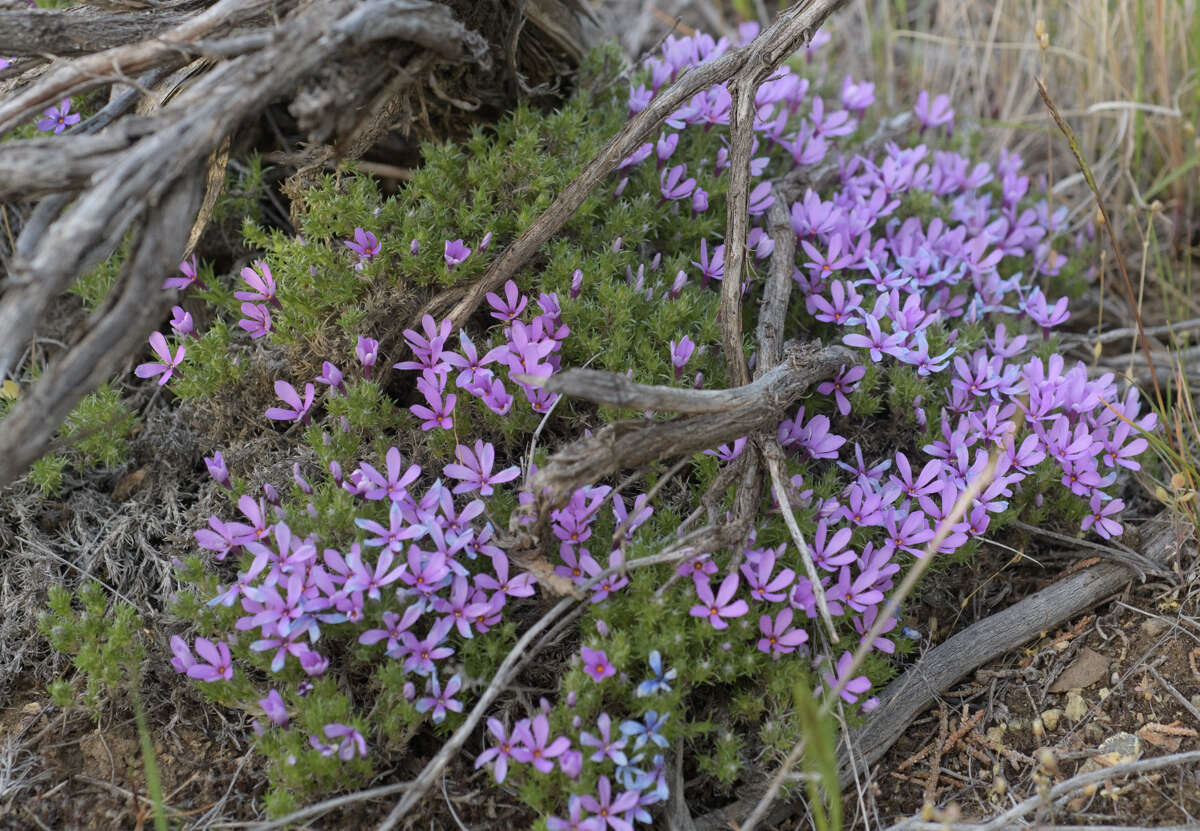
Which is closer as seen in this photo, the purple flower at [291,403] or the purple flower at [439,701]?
the purple flower at [439,701]

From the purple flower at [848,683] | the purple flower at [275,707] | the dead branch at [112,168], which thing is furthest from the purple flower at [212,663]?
the purple flower at [848,683]

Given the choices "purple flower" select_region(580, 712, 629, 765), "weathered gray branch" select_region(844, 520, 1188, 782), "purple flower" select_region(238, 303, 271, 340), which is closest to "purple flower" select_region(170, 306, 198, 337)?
"purple flower" select_region(238, 303, 271, 340)

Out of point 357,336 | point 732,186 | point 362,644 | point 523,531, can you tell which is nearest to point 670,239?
point 732,186

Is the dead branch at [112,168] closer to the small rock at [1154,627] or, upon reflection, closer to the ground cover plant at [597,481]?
the ground cover plant at [597,481]

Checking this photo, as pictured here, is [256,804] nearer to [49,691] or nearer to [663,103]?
[49,691]

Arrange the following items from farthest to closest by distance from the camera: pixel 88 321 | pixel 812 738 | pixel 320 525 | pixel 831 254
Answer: pixel 831 254
pixel 320 525
pixel 88 321
pixel 812 738

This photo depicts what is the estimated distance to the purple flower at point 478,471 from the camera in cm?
298

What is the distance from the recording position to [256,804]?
9.28ft

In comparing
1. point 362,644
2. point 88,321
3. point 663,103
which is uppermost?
point 88,321

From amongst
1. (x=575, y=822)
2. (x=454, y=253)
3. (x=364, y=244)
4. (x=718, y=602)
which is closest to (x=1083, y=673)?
(x=718, y=602)

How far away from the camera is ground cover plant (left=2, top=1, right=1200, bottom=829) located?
276cm

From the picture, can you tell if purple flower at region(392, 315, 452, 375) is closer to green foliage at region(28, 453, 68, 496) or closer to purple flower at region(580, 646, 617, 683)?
purple flower at region(580, 646, 617, 683)

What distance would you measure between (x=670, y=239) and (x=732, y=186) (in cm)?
55

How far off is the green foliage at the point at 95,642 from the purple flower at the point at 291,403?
71cm
